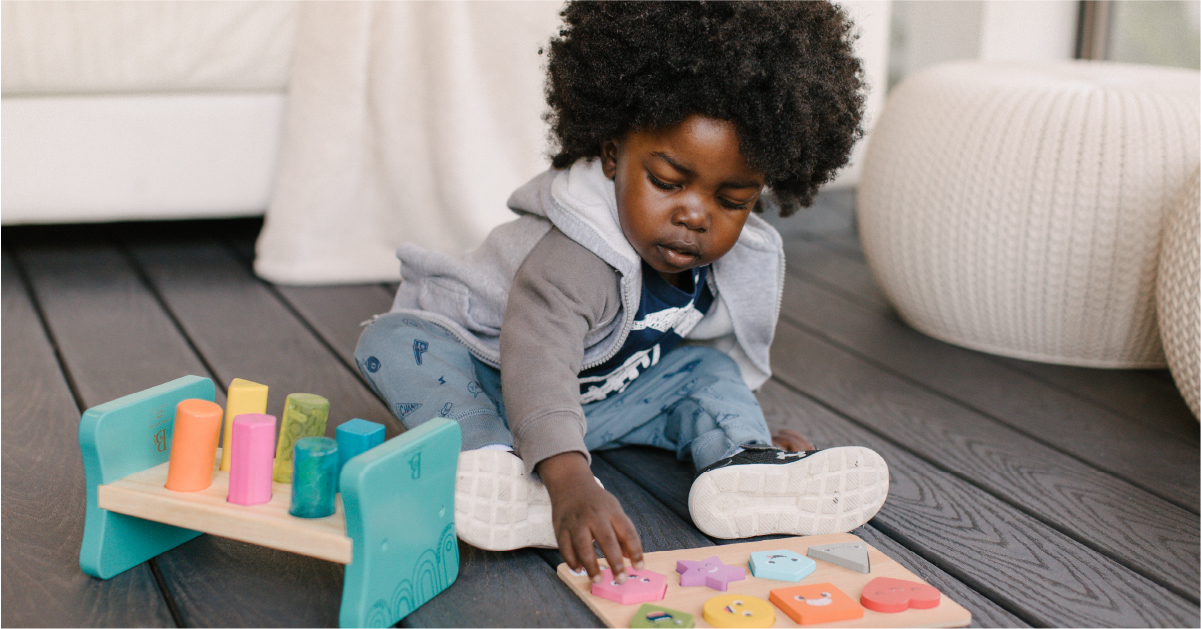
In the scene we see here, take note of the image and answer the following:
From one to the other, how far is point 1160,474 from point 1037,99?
507 mm

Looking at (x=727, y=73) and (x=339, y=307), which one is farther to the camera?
(x=339, y=307)

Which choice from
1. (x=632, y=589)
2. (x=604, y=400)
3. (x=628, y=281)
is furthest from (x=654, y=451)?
(x=632, y=589)

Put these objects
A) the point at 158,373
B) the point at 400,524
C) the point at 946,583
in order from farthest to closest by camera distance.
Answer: the point at 158,373, the point at 946,583, the point at 400,524

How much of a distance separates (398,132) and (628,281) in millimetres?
816

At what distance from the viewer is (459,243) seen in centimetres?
160

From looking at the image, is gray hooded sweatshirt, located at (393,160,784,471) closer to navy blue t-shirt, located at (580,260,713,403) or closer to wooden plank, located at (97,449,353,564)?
navy blue t-shirt, located at (580,260,713,403)

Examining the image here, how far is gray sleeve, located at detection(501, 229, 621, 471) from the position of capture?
2.46ft

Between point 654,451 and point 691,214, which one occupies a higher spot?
point 691,214

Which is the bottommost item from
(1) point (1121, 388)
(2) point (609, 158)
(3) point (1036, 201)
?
(1) point (1121, 388)

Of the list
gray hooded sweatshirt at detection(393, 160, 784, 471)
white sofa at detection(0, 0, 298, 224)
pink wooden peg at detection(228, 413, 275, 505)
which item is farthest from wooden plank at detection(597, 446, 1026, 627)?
white sofa at detection(0, 0, 298, 224)

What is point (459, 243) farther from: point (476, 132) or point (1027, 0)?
point (1027, 0)

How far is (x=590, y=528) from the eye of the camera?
2.24 feet

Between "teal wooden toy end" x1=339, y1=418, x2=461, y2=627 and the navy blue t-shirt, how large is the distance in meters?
0.28

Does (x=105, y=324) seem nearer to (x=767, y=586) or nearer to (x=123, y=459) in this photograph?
(x=123, y=459)
